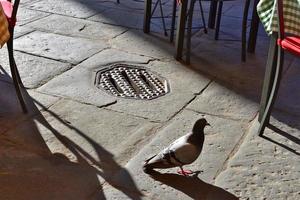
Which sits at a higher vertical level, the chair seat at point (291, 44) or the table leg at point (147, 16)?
the chair seat at point (291, 44)

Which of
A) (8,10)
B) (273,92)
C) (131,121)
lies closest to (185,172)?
(131,121)

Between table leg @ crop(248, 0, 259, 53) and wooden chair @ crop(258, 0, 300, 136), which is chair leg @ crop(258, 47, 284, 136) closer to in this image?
wooden chair @ crop(258, 0, 300, 136)

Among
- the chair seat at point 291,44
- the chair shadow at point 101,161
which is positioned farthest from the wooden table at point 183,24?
the chair shadow at point 101,161

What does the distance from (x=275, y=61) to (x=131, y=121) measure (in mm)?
851

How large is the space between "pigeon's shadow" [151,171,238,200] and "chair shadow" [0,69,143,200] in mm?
159

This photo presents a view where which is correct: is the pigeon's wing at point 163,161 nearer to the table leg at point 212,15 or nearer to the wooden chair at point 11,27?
the wooden chair at point 11,27

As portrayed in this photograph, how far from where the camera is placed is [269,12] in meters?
2.70

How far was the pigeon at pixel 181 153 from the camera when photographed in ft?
7.47

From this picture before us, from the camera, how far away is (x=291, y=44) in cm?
250

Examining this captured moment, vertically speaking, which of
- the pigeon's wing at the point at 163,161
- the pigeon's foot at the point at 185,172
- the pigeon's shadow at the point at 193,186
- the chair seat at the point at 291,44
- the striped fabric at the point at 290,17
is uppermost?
the striped fabric at the point at 290,17

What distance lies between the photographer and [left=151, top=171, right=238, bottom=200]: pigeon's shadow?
2.26 meters

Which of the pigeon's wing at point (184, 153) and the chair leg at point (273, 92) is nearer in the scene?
the pigeon's wing at point (184, 153)

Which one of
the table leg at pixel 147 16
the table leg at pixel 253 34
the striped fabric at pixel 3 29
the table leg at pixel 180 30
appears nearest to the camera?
the striped fabric at pixel 3 29

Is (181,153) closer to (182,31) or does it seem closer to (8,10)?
(8,10)
